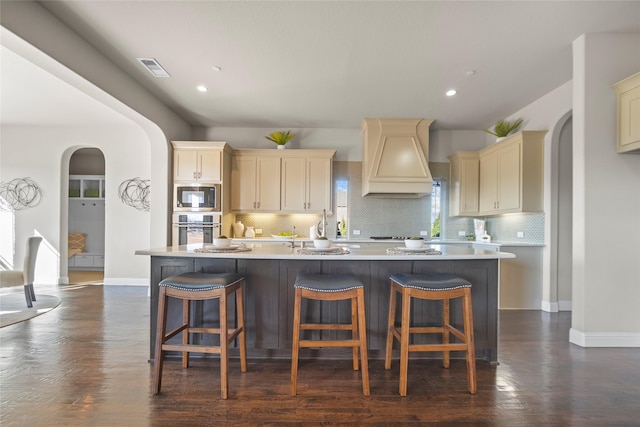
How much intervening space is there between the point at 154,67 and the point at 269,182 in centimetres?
227

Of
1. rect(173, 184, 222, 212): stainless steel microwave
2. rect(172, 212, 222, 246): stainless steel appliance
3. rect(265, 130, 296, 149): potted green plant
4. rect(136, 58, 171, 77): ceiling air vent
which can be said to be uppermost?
rect(136, 58, 171, 77): ceiling air vent

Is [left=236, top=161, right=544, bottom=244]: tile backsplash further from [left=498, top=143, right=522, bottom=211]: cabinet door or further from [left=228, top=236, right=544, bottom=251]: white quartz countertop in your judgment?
[left=498, top=143, right=522, bottom=211]: cabinet door

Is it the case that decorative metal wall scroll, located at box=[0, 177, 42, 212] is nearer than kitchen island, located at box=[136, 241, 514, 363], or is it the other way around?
kitchen island, located at box=[136, 241, 514, 363]

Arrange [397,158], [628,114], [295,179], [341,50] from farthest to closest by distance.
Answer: [295,179]
[397,158]
[341,50]
[628,114]

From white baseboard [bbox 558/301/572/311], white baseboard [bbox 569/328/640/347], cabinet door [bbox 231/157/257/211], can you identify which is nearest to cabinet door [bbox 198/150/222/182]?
cabinet door [bbox 231/157/257/211]

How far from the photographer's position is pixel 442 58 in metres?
3.17

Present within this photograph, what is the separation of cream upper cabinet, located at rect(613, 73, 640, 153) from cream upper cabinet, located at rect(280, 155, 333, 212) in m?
3.44

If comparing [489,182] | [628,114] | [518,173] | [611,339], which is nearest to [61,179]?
[489,182]

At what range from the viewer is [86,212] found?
24.0 ft

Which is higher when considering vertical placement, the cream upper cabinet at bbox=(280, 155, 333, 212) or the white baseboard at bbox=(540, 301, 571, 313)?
the cream upper cabinet at bbox=(280, 155, 333, 212)

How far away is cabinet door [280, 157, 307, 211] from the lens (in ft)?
17.0

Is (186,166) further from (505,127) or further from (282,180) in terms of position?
(505,127)

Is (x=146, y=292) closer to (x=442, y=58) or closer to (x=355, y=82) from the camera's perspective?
(x=355, y=82)

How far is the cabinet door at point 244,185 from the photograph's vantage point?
17.0ft
